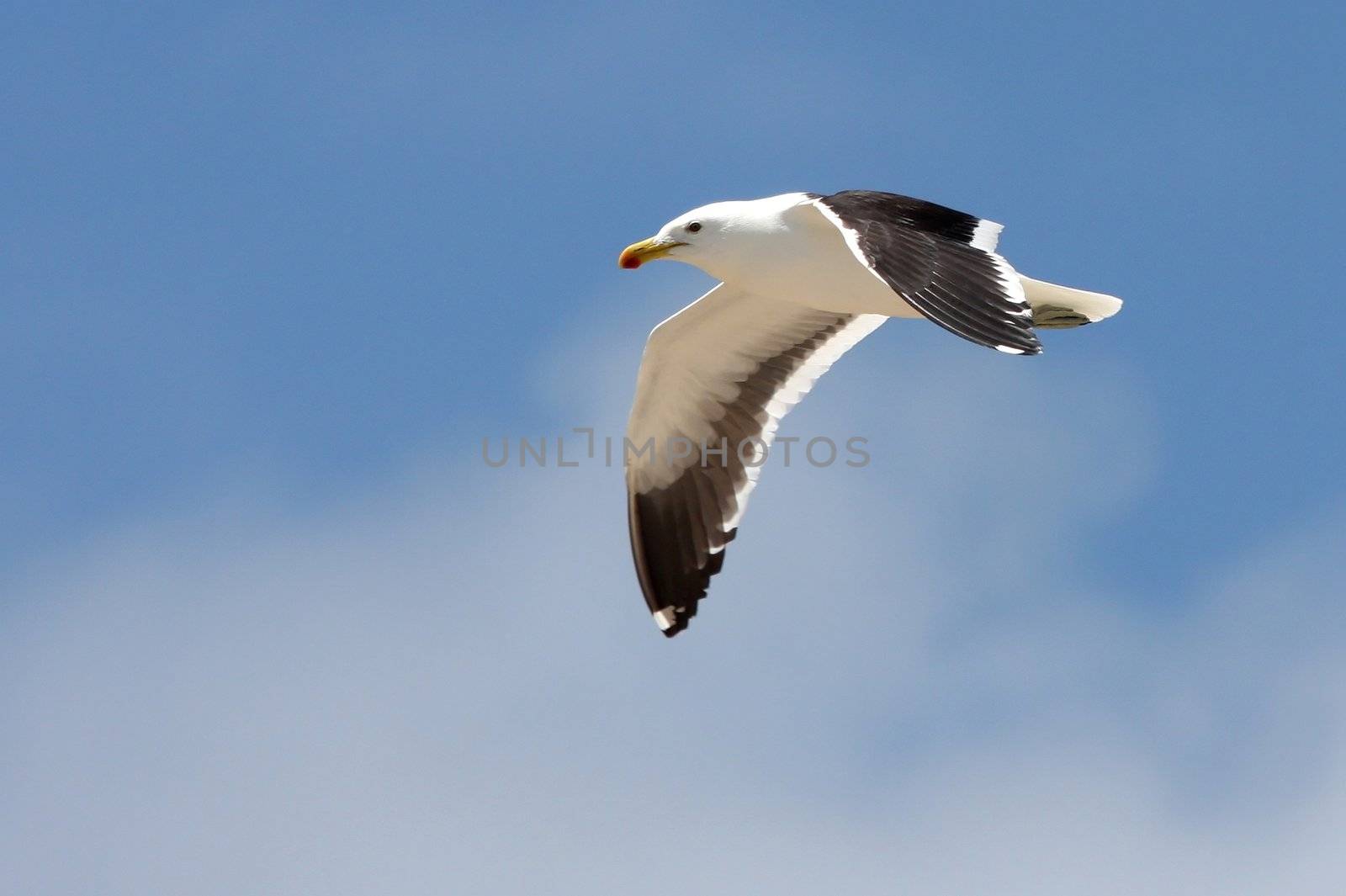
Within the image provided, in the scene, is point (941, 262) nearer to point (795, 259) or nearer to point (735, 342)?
point (795, 259)

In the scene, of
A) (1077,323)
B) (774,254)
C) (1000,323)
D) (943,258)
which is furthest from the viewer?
(1077,323)

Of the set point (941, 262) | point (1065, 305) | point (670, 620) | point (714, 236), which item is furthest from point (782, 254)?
point (670, 620)

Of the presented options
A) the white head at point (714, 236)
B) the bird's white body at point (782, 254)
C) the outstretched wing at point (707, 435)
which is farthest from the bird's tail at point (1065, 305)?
the white head at point (714, 236)

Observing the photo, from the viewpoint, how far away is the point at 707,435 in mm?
12219

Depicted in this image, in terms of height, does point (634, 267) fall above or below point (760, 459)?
above

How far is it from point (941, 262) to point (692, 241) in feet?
6.01

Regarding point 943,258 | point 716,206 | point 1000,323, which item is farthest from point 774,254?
point 1000,323

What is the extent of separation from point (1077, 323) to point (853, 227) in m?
2.55

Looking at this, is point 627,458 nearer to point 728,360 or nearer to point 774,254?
point 728,360

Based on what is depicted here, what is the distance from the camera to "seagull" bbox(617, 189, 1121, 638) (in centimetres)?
1055

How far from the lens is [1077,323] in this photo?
1152cm

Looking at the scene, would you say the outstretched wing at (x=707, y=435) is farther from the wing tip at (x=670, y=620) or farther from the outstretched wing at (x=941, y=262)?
the outstretched wing at (x=941, y=262)

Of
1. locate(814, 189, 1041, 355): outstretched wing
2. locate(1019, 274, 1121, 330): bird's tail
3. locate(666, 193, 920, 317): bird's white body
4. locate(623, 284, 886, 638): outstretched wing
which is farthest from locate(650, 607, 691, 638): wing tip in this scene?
locate(814, 189, 1041, 355): outstretched wing

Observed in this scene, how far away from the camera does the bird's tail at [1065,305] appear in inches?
441
